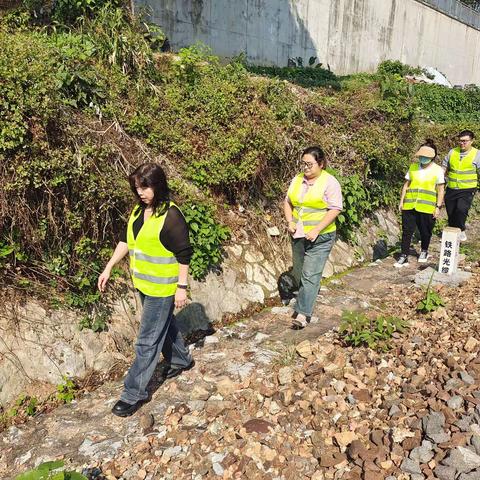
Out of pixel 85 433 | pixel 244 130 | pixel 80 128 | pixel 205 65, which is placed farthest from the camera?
pixel 205 65

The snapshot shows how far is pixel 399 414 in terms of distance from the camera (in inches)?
133

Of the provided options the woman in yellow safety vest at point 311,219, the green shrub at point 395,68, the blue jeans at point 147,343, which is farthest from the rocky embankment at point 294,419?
the green shrub at point 395,68

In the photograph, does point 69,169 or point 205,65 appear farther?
point 205,65

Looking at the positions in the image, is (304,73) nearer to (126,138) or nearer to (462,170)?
(462,170)

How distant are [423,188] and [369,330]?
10.3ft

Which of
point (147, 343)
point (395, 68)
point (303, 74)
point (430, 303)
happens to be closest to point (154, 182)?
point (147, 343)

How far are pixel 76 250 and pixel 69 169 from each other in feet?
2.62

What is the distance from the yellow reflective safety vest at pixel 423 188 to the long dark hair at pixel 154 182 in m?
4.65

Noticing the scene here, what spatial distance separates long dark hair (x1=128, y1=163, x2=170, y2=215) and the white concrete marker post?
15.2ft

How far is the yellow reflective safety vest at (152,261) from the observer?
3.47m

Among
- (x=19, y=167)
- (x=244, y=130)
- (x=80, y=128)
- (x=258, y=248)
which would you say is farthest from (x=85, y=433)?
(x=244, y=130)

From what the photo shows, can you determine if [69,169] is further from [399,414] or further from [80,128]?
[399,414]

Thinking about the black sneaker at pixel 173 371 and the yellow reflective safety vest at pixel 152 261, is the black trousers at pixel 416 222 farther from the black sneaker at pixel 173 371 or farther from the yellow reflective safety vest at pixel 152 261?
the yellow reflective safety vest at pixel 152 261

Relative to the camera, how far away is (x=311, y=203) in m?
4.75
